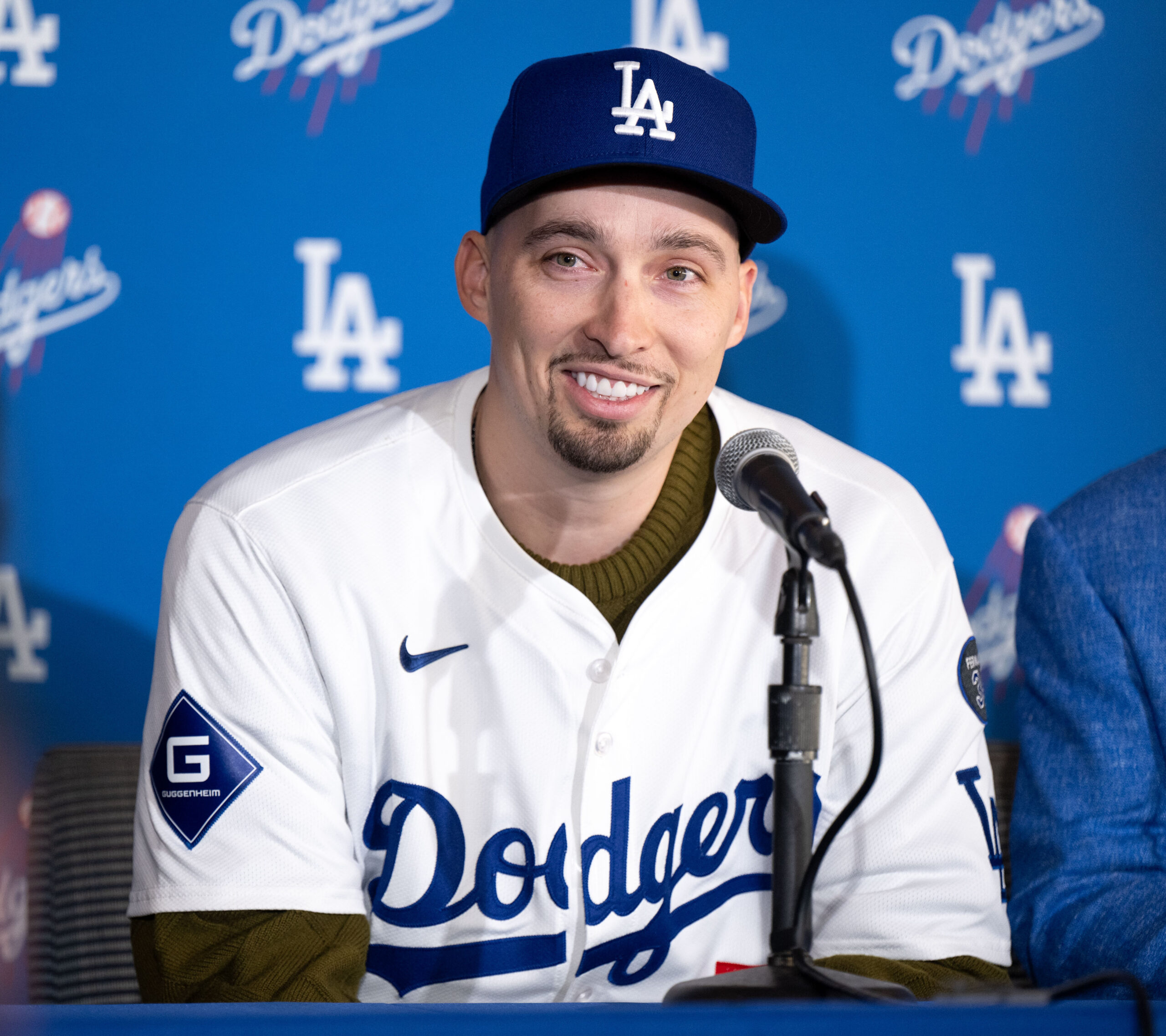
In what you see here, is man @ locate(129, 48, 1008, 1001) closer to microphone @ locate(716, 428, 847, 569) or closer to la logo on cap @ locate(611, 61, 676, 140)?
la logo on cap @ locate(611, 61, 676, 140)

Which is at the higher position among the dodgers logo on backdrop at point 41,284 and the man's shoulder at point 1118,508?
the dodgers logo on backdrop at point 41,284

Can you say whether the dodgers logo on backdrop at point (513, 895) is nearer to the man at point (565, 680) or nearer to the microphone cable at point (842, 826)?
the man at point (565, 680)

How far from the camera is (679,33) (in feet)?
6.43

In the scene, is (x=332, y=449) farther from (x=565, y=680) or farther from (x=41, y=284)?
(x=41, y=284)

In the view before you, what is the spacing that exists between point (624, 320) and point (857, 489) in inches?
14.7

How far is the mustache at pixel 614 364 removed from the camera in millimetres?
1308

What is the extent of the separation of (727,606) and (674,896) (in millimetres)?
325

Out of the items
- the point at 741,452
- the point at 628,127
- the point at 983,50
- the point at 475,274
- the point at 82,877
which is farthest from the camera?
the point at 983,50

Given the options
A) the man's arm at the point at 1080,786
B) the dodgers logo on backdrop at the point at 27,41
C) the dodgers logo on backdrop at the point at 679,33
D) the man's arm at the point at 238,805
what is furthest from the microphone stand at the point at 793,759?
the dodgers logo on backdrop at the point at 27,41

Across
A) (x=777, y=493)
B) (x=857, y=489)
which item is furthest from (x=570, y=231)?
(x=777, y=493)

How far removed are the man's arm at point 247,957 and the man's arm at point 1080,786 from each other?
0.75 metres

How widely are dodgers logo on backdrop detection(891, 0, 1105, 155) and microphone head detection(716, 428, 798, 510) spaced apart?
1.33m

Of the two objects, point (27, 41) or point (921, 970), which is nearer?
point (921, 970)

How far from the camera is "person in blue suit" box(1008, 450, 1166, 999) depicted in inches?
52.6
